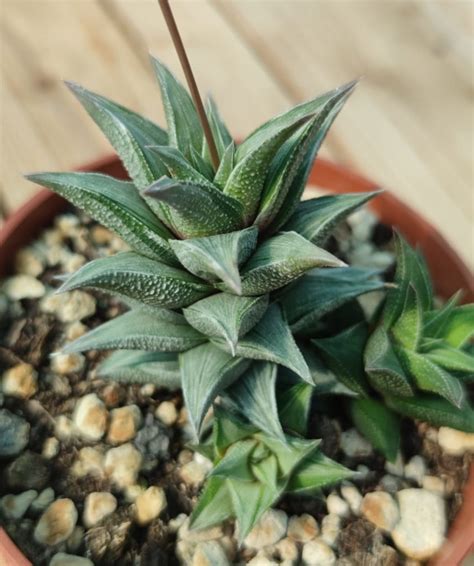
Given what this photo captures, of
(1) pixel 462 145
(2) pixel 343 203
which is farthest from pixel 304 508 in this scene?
(1) pixel 462 145

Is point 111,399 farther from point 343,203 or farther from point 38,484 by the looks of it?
point 343,203

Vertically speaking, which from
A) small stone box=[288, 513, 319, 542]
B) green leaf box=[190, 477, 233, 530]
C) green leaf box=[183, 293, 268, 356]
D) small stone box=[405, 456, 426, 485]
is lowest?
small stone box=[405, 456, 426, 485]

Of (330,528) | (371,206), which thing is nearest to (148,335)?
(330,528)

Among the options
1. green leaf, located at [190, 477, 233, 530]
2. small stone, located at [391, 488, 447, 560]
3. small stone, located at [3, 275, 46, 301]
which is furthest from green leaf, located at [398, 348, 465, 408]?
small stone, located at [3, 275, 46, 301]

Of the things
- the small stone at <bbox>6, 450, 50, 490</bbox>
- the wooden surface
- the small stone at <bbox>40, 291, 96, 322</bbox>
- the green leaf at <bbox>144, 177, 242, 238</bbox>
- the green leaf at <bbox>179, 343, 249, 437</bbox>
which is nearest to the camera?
the green leaf at <bbox>144, 177, 242, 238</bbox>

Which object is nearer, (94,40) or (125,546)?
(125,546)

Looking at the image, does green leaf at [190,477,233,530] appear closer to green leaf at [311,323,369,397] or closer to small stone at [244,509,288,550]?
small stone at [244,509,288,550]

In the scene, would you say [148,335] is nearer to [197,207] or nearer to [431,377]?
[197,207]
